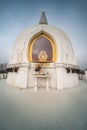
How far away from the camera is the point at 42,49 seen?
922 cm

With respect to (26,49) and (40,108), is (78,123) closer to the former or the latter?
(40,108)

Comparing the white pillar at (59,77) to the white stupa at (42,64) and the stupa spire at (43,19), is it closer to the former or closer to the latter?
the white stupa at (42,64)

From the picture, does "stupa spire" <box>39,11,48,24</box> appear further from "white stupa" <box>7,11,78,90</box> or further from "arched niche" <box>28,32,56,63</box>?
"arched niche" <box>28,32,56,63</box>

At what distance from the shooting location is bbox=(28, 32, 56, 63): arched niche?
355 inches

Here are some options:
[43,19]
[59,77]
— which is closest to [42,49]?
[59,77]

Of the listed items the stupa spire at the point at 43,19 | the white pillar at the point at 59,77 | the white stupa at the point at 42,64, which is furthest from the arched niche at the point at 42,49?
the stupa spire at the point at 43,19

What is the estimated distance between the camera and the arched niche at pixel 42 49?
29.6ft

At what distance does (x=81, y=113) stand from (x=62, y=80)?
4.62 metres

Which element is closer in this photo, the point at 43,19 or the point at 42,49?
the point at 42,49

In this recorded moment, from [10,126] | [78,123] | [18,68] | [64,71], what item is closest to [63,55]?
[64,71]

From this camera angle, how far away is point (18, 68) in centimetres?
930

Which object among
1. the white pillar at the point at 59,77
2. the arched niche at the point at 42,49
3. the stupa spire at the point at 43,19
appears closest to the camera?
the white pillar at the point at 59,77

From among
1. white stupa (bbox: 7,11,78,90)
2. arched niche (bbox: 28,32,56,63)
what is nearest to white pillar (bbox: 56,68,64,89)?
white stupa (bbox: 7,11,78,90)

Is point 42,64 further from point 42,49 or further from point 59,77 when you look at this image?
point 59,77
